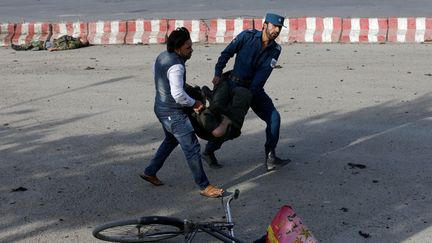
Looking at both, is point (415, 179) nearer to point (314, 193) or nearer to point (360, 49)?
point (314, 193)

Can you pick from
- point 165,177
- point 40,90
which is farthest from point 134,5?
point 165,177

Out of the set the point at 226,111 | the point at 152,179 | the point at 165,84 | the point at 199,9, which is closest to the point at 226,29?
the point at 199,9

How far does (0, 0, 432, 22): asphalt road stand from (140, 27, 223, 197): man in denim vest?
548 inches

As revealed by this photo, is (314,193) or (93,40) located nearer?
(314,193)

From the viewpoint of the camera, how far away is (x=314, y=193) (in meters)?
7.91

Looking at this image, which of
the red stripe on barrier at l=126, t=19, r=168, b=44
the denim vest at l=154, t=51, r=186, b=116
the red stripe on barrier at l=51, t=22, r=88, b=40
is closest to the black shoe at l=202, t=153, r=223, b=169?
the denim vest at l=154, t=51, r=186, b=116

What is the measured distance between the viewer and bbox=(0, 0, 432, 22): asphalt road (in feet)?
71.3

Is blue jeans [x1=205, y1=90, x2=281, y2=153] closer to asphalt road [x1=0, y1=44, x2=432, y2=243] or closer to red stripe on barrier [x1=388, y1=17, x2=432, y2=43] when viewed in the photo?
asphalt road [x1=0, y1=44, x2=432, y2=243]

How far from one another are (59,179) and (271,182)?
2.27 m

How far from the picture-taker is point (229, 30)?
1769 cm

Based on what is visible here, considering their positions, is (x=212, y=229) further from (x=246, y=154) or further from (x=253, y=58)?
(x=246, y=154)

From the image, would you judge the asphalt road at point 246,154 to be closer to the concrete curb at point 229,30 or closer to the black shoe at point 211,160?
the black shoe at point 211,160

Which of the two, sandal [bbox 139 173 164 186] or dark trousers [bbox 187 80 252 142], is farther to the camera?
sandal [bbox 139 173 164 186]

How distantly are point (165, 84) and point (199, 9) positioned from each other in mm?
16479
